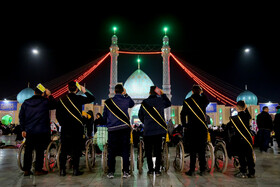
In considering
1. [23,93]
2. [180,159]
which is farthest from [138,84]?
[180,159]

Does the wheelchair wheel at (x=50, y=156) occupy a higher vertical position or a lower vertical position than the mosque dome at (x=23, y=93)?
lower

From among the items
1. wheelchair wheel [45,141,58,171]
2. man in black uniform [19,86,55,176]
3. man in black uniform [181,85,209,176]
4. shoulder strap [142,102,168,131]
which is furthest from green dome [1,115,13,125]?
man in black uniform [181,85,209,176]

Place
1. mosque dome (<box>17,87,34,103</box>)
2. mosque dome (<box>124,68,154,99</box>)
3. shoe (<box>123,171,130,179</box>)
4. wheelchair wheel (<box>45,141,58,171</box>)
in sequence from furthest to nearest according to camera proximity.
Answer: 1. mosque dome (<box>124,68,154,99</box>)
2. mosque dome (<box>17,87,34,103</box>)
3. wheelchair wheel (<box>45,141,58,171</box>)
4. shoe (<box>123,171,130,179</box>)

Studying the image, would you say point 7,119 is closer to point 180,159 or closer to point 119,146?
point 119,146

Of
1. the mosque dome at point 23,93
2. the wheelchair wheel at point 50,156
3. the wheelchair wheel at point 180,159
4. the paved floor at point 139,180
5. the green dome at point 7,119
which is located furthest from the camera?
the green dome at point 7,119

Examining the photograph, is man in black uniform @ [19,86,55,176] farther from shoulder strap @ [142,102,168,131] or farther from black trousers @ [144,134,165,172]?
black trousers @ [144,134,165,172]

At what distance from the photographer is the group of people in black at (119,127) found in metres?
4.77

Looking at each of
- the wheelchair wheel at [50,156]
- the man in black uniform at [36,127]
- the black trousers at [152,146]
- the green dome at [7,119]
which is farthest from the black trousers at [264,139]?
the green dome at [7,119]

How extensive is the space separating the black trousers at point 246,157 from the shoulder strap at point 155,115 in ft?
5.31

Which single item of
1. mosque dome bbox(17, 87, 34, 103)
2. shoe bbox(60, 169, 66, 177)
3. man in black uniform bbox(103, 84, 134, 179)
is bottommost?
shoe bbox(60, 169, 66, 177)

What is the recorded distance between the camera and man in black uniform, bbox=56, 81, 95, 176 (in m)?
4.84

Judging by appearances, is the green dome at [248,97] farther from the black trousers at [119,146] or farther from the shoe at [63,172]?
the shoe at [63,172]

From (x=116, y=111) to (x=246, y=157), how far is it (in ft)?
9.18

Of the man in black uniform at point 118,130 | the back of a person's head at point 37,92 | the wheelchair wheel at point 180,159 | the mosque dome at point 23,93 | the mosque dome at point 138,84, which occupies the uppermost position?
the mosque dome at point 138,84
